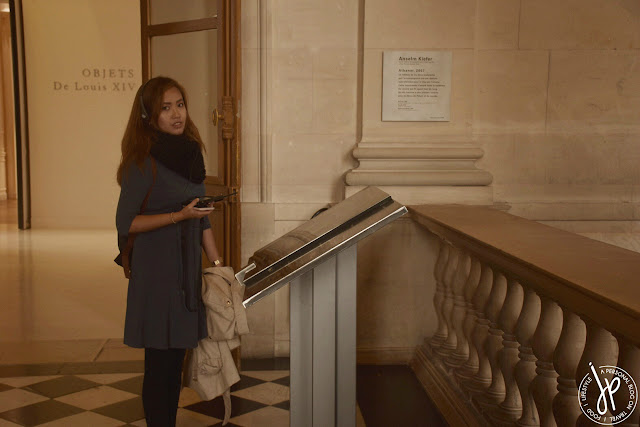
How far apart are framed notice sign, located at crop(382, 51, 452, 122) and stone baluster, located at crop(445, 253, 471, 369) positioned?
4.33 ft

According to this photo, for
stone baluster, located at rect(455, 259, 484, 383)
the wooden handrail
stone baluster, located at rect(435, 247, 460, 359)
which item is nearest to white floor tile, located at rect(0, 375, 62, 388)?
stone baluster, located at rect(435, 247, 460, 359)

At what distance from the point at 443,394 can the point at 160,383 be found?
5.40 ft

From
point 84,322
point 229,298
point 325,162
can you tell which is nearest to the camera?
point 229,298

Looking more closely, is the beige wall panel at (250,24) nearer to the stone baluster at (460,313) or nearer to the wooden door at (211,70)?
the wooden door at (211,70)

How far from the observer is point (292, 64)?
495cm

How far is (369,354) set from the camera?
4.98 m

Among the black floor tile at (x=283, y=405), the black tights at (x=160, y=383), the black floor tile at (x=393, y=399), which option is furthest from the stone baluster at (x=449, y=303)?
the black tights at (x=160, y=383)

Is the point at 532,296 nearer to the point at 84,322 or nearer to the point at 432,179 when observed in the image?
the point at 432,179

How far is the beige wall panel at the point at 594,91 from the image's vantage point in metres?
5.05

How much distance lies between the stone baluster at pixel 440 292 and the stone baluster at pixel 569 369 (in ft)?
6.40

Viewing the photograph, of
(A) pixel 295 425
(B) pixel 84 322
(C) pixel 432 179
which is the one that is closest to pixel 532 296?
(A) pixel 295 425

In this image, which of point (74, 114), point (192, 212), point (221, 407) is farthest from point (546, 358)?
point (74, 114)

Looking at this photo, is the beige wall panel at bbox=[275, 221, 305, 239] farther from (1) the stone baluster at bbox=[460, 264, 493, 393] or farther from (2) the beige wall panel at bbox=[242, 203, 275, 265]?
(1) the stone baluster at bbox=[460, 264, 493, 393]

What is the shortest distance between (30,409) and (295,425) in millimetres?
2291
